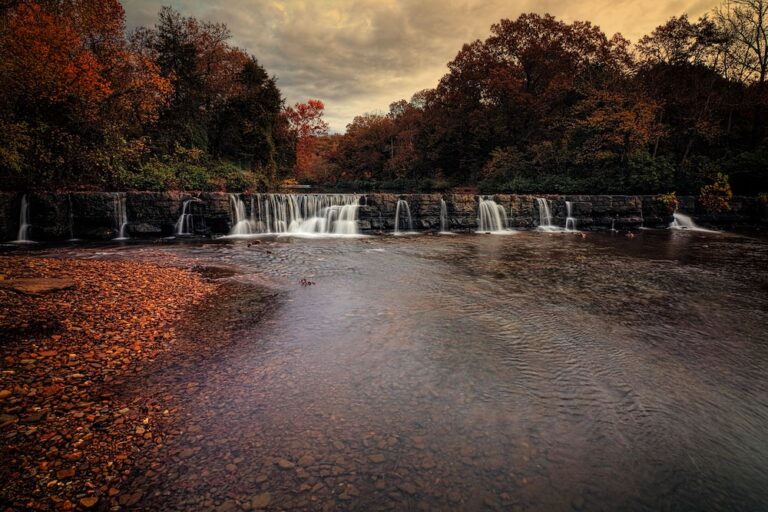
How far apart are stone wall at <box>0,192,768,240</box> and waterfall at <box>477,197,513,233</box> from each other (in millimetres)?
352

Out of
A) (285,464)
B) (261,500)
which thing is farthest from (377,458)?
(261,500)

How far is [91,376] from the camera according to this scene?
3.62 metres

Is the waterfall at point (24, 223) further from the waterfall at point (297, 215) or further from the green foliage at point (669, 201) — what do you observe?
the green foliage at point (669, 201)

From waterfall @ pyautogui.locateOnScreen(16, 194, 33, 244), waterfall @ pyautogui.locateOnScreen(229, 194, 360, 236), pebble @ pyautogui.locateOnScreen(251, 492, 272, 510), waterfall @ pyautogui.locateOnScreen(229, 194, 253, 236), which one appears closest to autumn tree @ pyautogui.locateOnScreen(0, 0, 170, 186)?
→ waterfall @ pyautogui.locateOnScreen(16, 194, 33, 244)

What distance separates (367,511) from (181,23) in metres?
34.1

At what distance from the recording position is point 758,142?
82.1 feet

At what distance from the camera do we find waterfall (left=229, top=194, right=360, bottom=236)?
1758 cm

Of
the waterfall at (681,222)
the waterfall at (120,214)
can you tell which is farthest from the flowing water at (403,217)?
the waterfall at (681,222)

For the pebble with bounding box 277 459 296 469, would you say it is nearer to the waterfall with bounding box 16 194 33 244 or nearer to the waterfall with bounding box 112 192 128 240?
the waterfall with bounding box 112 192 128 240

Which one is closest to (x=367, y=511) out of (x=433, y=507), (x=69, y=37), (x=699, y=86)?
(x=433, y=507)

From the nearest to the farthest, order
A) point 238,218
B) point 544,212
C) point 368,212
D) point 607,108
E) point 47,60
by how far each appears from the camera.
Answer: point 47,60, point 238,218, point 368,212, point 544,212, point 607,108

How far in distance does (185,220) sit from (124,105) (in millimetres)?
8854

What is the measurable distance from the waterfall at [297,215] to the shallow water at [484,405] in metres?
11.1

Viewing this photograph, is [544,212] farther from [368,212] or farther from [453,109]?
[453,109]
